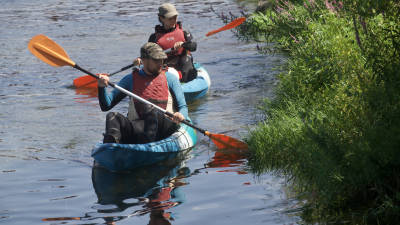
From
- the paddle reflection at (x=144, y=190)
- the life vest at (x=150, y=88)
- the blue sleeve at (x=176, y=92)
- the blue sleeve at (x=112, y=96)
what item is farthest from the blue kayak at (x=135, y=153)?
the blue sleeve at (x=112, y=96)

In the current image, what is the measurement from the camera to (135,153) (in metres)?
5.99

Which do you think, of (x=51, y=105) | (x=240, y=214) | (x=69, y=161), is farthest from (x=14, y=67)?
(x=240, y=214)

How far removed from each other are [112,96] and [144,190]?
1.42 metres

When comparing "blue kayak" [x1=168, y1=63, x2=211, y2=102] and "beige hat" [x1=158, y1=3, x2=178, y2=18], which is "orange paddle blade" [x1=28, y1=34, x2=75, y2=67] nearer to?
"beige hat" [x1=158, y1=3, x2=178, y2=18]

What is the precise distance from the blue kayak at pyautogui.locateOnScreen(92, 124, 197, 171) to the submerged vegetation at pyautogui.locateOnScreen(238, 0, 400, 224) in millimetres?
773

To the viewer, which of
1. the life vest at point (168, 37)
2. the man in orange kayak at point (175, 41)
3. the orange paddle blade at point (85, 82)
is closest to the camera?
the man in orange kayak at point (175, 41)

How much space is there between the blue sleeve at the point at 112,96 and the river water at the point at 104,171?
63cm

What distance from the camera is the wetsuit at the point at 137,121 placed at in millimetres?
6180

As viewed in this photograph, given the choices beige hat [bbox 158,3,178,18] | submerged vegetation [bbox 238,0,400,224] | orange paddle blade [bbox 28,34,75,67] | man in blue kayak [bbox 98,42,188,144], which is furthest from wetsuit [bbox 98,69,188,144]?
beige hat [bbox 158,3,178,18]

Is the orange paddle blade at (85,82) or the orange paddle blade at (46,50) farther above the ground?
the orange paddle blade at (46,50)

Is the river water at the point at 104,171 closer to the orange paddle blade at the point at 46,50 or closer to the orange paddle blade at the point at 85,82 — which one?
the orange paddle blade at the point at 85,82

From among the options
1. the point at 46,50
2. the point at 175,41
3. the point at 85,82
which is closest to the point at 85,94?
the point at 85,82

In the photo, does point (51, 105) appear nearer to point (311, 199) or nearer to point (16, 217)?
point (16, 217)

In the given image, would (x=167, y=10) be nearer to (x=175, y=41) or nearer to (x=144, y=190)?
(x=175, y=41)
